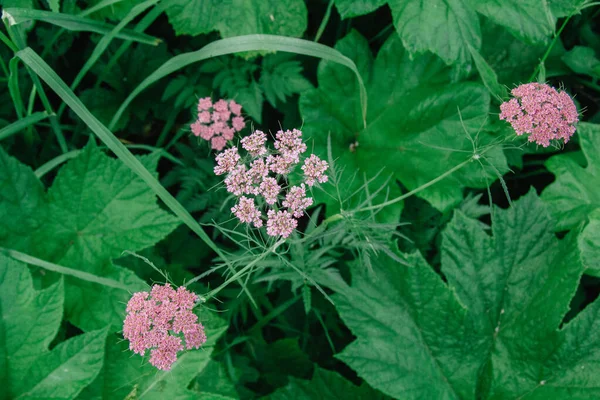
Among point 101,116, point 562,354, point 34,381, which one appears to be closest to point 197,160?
point 101,116

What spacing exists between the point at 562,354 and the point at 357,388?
2.68ft

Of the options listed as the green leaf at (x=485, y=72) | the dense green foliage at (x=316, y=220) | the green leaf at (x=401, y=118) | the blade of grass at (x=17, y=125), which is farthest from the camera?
the green leaf at (x=401, y=118)

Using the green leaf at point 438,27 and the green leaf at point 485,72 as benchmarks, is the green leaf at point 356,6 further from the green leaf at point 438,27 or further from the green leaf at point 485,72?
the green leaf at point 485,72

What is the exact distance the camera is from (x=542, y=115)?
175cm

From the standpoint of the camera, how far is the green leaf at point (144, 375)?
1.99 meters

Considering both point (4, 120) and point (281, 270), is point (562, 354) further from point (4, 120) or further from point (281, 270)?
point (4, 120)

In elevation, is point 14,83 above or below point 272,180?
above

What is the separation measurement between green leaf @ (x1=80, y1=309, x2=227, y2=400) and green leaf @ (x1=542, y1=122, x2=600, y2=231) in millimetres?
1596

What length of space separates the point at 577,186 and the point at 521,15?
0.81 m

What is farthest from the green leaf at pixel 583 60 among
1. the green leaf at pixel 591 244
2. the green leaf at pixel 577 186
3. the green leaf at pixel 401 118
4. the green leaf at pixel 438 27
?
the green leaf at pixel 591 244

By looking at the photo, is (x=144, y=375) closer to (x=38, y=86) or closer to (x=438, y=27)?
(x=38, y=86)

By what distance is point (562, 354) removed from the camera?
205cm

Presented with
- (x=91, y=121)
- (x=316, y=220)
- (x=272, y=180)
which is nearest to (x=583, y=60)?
(x=316, y=220)

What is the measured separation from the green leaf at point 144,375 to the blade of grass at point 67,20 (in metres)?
1.20
